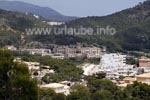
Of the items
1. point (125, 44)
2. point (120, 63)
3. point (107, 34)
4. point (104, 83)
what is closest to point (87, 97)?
point (104, 83)

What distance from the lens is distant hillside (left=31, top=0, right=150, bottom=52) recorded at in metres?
83.4

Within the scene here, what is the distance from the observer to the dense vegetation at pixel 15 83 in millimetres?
12508

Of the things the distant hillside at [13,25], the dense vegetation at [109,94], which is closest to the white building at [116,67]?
the dense vegetation at [109,94]

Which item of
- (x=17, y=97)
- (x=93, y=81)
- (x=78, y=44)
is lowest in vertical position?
(x=78, y=44)

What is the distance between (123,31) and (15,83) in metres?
80.4

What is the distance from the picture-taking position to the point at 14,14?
344 ft

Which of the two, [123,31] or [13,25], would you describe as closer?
[123,31]

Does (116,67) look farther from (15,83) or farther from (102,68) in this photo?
(15,83)

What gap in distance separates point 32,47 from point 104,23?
25972 mm

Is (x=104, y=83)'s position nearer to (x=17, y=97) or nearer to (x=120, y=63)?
(x=17, y=97)

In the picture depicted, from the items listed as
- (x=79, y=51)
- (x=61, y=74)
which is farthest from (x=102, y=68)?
(x=79, y=51)

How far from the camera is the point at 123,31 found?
92250mm

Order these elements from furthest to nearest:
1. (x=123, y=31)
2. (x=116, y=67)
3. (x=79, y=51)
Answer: (x=123, y=31), (x=79, y=51), (x=116, y=67)

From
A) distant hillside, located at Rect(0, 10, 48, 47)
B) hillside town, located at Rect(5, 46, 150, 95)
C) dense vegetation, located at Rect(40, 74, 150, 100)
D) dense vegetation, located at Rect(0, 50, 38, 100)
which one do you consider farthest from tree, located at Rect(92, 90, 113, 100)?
distant hillside, located at Rect(0, 10, 48, 47)
